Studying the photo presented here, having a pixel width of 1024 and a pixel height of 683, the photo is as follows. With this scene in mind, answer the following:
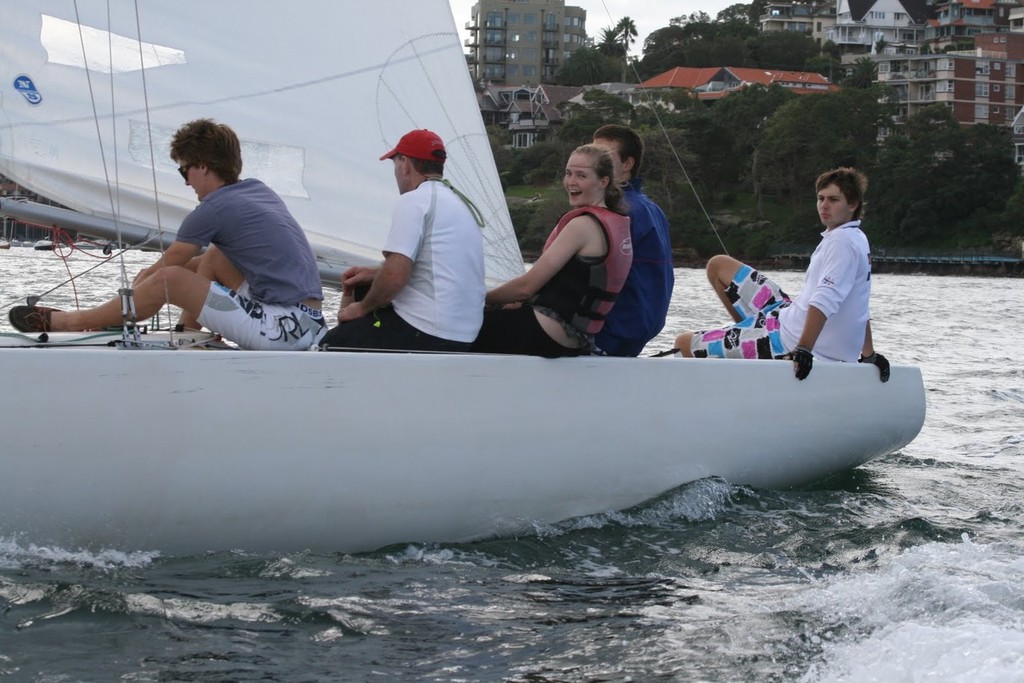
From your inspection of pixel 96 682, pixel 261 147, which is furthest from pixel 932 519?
pixel 96 682

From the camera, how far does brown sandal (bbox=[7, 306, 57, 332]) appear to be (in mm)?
4188

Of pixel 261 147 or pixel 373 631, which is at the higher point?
pixel 261 147

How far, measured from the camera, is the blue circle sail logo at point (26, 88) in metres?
4.68

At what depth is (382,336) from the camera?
13.5ft

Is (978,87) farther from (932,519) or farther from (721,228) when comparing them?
(932,519)

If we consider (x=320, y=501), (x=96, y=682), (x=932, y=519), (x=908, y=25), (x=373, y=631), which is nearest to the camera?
(x=96, y=682)

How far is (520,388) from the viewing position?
4.14m

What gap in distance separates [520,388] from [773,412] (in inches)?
42.7

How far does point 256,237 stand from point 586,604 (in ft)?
4.59

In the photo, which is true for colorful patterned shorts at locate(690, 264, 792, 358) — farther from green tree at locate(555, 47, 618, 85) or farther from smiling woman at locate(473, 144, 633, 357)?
green tree at locate(555, 47, 618, 85)

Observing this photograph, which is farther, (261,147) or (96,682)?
(261,147)

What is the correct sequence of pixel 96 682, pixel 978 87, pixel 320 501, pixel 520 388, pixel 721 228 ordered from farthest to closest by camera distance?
pixel 978 87, pixel 721 228, pixel 520 388, pixel 320 501, pixel 96 682

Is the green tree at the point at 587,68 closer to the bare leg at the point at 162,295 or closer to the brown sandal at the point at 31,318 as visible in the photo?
the brown sandal at the point at 31,318

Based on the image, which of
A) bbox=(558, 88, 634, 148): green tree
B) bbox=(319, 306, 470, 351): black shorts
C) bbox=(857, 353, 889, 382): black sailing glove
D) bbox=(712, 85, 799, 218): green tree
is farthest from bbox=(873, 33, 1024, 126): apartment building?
bbox=(319, 306, 470, 351): black shorts
